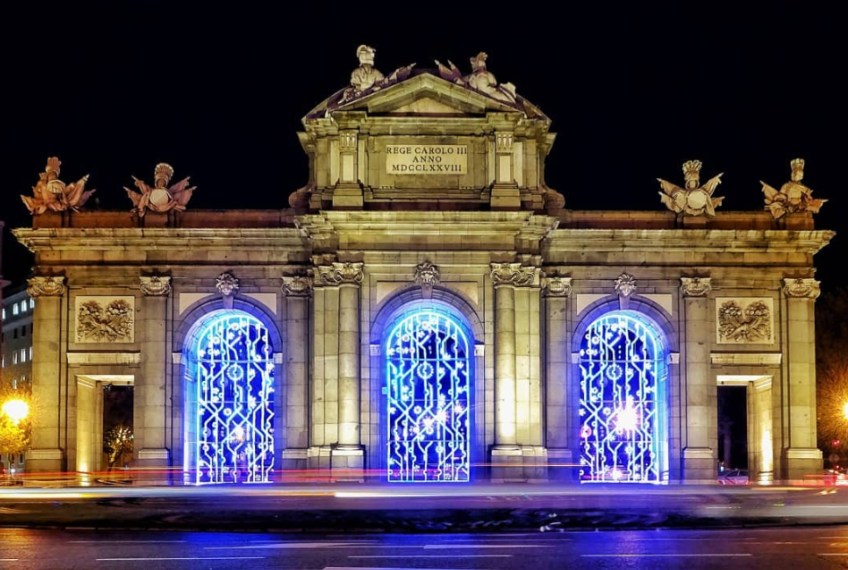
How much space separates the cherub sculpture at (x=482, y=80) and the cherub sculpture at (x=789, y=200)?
990 cm

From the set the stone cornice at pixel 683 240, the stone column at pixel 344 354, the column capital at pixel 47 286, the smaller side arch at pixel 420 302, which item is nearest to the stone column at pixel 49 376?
the column capital at pixel 47 286

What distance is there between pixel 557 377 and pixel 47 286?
59.4 feet

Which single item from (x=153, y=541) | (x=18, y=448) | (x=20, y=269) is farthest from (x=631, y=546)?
(x=20, y=269)

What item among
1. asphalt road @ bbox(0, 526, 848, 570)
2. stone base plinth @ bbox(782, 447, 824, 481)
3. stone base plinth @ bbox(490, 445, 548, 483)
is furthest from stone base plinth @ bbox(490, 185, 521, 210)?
asphalt road @ bbox(0, 526, 848, 570)

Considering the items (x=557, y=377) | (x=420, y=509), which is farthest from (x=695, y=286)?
(x=420, y=509)

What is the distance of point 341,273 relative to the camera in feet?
151

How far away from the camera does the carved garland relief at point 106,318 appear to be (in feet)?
157

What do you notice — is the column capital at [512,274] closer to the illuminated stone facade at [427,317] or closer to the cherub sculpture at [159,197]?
the illuminated stone facade at [427,317]

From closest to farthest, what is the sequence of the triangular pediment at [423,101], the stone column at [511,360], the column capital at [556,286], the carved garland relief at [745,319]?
the stone column at [511,360] < the triangular pediment at [423,101] < the column capital at [556,286] < the carved garland relief at [745,319]

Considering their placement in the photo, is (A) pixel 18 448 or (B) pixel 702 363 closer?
(B) pixel 702 363

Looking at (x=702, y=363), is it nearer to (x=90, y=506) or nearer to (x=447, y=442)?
(x=447, y=442)

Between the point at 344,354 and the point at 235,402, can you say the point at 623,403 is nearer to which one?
the point at 344,354

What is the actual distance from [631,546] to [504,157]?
80.1 ft

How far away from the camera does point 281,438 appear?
47.6 metres
